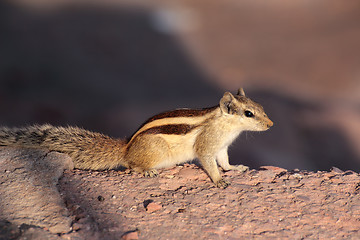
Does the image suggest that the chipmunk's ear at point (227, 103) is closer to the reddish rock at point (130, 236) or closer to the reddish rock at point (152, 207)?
the reddish rock at point (152, 207)

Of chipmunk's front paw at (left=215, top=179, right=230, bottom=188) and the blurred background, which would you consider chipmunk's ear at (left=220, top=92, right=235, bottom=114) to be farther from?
the blurred background

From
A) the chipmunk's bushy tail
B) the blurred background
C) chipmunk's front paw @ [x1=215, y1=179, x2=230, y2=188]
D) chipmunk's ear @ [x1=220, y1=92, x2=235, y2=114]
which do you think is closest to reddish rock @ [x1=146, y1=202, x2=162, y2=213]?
chipmunk's front paw @ [x1=215, y1=179, x2=230, y2=188]

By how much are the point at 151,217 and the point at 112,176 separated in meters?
0.95

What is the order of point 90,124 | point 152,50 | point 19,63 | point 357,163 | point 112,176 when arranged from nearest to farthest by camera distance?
point 112,176 < point 357,163 < point 90,124 < point 19,63 < point 152,50

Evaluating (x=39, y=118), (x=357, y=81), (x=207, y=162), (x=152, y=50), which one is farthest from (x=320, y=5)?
(x=207, y=162)

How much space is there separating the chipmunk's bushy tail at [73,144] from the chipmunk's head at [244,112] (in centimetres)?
127

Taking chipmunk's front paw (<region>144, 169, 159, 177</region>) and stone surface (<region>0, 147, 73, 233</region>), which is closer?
stone surface (<region>0, 147, 73, 233</region>)

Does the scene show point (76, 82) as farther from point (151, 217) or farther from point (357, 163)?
point (151, 217)

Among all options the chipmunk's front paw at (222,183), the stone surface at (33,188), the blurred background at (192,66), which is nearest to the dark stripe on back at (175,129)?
the chipmunk's front paw at (222,183)

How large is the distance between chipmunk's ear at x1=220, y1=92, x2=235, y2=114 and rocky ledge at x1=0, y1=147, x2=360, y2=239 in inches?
27.6

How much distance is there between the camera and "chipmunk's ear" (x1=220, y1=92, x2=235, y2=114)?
14.6 ft

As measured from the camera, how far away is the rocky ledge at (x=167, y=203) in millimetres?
3172

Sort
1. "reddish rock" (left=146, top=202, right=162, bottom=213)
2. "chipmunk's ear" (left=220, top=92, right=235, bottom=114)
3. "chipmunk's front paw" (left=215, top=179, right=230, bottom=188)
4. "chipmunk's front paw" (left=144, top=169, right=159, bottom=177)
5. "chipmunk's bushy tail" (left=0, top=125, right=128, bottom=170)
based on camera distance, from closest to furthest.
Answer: "reddish rock" (left=146, top=202, right=162, bottom=213) → "chipmunk's front paw" (left=215, top=179, right=230, bottom=188) → "chipmunk's front paw" (left=144, top=169, right=159, bottom=177) → "chipmunk's ear" (left=220, top=92, right=235, bottom=114) → "chipmunk's bushy tail" (left=0, top=125, right=128, bottom=170)

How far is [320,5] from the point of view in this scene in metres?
18.0
